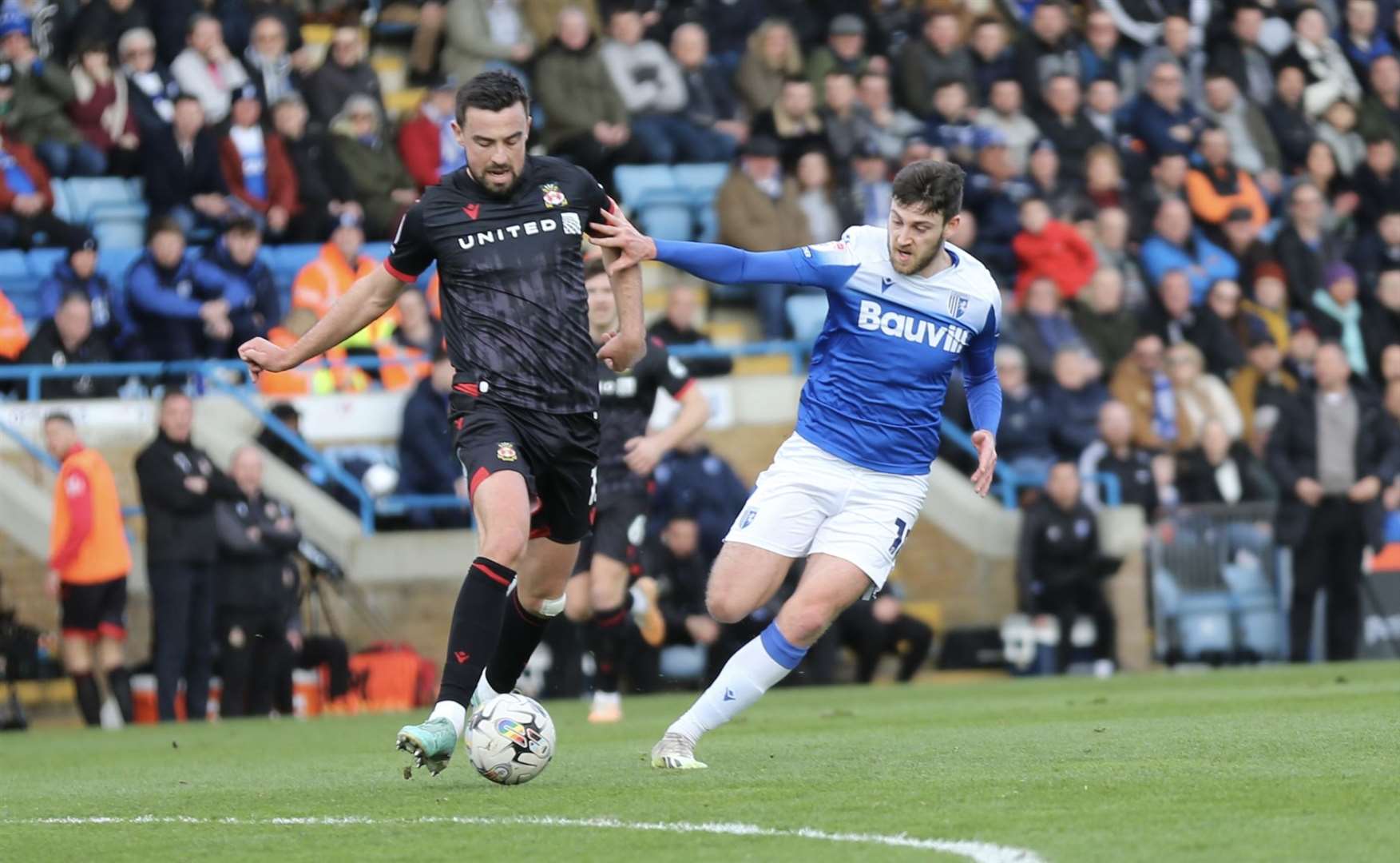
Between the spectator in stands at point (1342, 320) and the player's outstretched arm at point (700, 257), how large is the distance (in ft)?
43.5

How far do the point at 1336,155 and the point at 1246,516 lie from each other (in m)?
5.49

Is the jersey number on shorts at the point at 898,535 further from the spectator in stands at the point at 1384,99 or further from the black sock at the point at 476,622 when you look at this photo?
the spectator in stands at the point at 1384,99

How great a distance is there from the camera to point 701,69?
795 inches

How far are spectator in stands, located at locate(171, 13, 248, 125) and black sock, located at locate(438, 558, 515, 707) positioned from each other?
10.7 m

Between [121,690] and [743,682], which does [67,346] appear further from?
[743,682]

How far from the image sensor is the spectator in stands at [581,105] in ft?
62.3

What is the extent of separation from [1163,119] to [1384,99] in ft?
10.4

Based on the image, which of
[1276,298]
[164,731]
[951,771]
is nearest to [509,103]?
[951,771]

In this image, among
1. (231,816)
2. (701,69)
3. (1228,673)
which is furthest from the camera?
(701,69)

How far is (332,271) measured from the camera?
672 inches

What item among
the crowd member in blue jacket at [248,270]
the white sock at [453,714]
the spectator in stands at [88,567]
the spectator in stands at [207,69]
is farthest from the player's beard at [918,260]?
the spectator in stands at [207,69]

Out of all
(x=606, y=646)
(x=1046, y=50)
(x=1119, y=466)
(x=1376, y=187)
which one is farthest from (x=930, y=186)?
(x=1376, y=187)

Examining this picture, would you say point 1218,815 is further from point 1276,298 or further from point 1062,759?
point 1276,298

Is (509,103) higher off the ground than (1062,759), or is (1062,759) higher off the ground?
(509,103)
